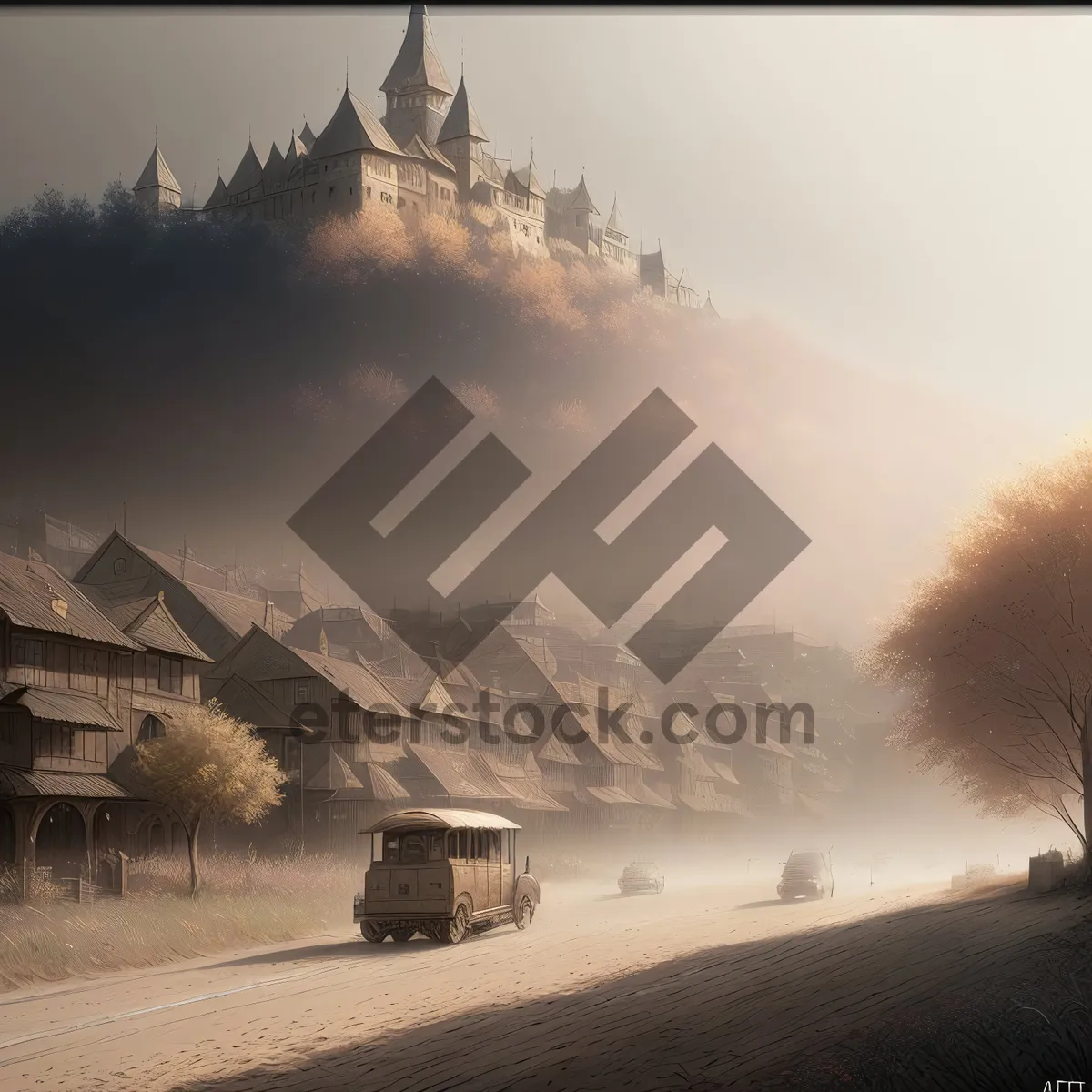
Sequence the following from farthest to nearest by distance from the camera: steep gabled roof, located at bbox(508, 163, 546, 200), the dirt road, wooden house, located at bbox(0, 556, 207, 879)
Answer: steep gabled roof, located at bbox(508, 163, 546, 200) < wooden house, located at bbox(0, 556, 207, 879) < the dirt road

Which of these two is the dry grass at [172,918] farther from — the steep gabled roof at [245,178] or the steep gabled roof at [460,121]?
the steep gabled roof at [460,121]

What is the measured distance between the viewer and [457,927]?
28516 millimetres

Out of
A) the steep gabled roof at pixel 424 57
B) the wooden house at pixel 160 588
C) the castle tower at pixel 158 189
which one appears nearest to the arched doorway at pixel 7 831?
the wooden house at pixel 160 588

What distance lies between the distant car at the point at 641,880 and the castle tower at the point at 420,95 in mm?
62789

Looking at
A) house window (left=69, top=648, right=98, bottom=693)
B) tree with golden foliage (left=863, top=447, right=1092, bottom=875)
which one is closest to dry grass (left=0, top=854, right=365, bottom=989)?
house window (left=69, top=648, right=98, bottom=693)

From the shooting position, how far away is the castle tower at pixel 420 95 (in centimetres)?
10719

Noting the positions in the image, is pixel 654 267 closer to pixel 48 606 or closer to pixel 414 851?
pixel 48 606

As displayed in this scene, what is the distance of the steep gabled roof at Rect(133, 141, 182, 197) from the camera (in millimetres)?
54969

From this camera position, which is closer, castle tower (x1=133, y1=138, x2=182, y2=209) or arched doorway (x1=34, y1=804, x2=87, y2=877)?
arched doorway (x1=34, y1=804, x2=87, y2=877)

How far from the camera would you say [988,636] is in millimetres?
30734

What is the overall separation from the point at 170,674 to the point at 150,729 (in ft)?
9.45

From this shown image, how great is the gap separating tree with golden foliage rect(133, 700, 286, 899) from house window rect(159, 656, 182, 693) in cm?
619

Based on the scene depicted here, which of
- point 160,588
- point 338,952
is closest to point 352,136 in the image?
point 160,588

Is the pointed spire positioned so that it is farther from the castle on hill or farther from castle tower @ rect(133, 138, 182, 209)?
castle tower @ rect(133, 138, 182, 209)
